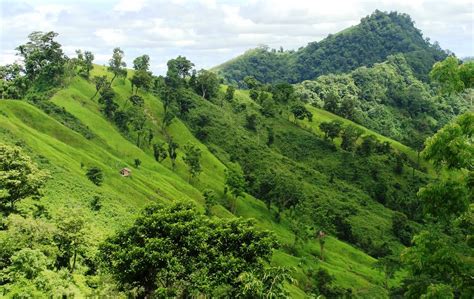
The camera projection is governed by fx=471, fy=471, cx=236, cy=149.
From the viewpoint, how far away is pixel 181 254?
162 ft

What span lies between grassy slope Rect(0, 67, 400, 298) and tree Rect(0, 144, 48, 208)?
5.28 meters

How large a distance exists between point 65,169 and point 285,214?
80.1 metres

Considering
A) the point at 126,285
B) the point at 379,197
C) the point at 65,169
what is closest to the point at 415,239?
the point at 126,285

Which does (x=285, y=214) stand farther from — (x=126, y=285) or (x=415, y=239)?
(x=415, y=239)

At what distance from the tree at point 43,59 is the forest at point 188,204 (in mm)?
512

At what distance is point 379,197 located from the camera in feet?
622

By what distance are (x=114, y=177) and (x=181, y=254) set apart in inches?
2707

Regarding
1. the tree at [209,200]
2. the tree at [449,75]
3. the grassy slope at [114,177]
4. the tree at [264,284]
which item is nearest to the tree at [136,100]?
the grassy slope at [114,177]

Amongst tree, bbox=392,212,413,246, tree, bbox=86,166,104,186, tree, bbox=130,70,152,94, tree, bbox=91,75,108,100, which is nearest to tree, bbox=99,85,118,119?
tree, bbox=91,75,108,100

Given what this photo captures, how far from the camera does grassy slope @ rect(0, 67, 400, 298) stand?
90.8 m

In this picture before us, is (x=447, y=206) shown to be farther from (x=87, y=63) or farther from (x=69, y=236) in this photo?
(x=87, y=63)

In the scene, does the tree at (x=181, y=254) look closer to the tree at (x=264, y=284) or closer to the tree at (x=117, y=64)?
the tree at (x=264, y=284)

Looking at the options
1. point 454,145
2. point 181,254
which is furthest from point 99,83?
point 454,145

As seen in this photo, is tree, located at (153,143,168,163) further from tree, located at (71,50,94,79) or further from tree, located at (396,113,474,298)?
tree, located at (396,113,474,298)
